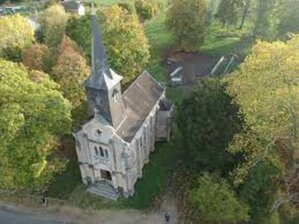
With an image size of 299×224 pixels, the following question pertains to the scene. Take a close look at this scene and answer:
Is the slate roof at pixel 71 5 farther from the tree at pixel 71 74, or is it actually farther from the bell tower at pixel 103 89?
the bell tower at pixel 103 89

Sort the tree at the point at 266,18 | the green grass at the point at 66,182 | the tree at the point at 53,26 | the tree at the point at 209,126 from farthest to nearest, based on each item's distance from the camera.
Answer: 1. the tree at the point at 266,18
2. the tree at the point at 53,26
3. the green grass at the point at 66,182
4. the tree at the point at 209,126

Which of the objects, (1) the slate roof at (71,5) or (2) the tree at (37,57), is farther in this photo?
(1) the slate roof at (71,5)

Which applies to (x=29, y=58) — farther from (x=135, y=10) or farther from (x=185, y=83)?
(x=135, y=10)

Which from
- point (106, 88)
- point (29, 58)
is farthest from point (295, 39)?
point (29, 58)

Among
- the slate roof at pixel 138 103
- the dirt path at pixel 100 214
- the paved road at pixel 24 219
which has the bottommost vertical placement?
the paved road at pixel 24 219

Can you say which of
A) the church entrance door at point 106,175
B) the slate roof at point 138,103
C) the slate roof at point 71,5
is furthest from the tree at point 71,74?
the slate roof at point 71,5

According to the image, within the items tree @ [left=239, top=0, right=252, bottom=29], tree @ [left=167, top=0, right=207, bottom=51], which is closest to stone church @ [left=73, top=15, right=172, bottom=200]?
tree @ [left=167, top=0, right=207, bottom=51]
